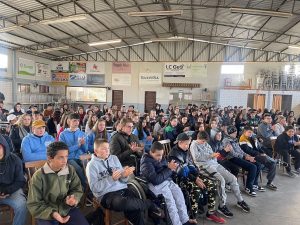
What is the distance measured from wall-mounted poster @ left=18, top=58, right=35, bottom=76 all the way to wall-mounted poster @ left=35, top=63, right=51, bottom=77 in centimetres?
42

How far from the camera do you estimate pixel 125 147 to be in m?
3.83

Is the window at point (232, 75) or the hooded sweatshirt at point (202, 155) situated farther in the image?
the window at point (232, 75)

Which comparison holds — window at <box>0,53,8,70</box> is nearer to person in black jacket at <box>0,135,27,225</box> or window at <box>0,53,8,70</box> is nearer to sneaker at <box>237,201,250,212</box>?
person in black jacket at <box>0,135,27,225</box>

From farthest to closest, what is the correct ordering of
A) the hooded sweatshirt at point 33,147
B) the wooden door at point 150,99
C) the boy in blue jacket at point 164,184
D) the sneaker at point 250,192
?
the wooden door at point 150,99 < the sneaker at point 250,192 < the hooded sweatshirt at point 33,147 < the boy in blue jacket at point 164,184

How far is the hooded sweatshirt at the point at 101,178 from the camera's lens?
2.61 metres

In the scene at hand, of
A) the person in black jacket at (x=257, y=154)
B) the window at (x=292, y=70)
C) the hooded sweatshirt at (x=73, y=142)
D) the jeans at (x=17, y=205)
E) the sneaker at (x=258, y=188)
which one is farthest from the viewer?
the window at (x=292, y=70)

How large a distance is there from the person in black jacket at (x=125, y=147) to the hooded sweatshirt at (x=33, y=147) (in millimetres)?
983

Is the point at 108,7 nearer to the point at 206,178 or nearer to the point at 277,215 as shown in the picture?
the point at 206,178

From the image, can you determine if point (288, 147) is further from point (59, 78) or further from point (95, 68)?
point (59, 78)

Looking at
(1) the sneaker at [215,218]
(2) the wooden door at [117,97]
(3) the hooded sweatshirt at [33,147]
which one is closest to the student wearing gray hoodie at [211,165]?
(1) the sneaker at [215,218]

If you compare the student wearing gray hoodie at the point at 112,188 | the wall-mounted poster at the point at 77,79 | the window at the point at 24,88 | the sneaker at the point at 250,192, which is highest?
the wall-mounted poster at the point at 77,79

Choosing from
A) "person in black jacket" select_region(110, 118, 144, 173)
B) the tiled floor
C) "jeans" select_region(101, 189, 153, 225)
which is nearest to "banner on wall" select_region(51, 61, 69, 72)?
"person in black jacket" select_region(110, 118, 144, 173)

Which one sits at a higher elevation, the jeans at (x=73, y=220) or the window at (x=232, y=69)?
the window at (x=232, y=69)

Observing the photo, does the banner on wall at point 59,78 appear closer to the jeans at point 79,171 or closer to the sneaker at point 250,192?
the jeans at point 79,171
